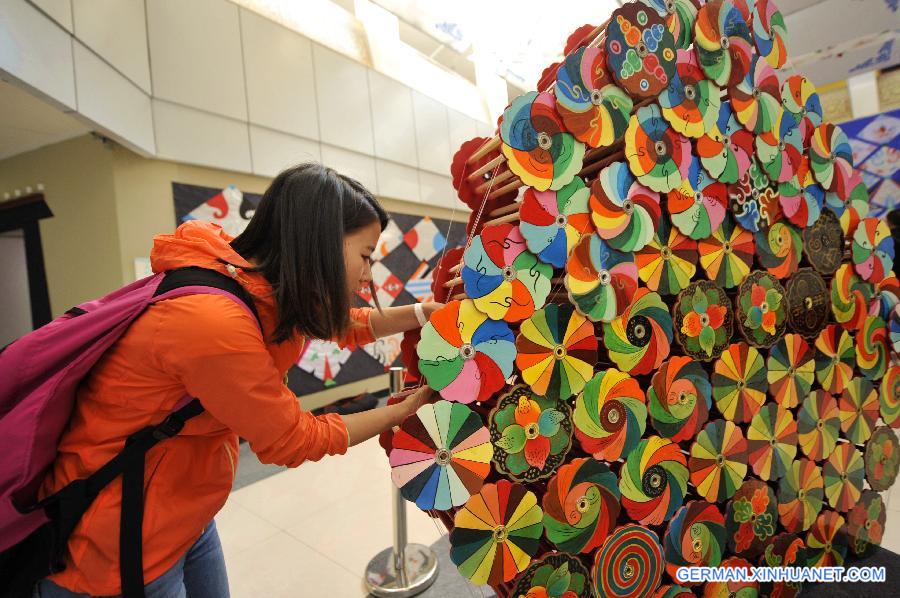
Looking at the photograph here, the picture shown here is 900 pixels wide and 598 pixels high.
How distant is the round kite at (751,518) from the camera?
3.51 ft

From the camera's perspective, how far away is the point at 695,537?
1005 mm

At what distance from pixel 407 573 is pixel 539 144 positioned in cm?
155

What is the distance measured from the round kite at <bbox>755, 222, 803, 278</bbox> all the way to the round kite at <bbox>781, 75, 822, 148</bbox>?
29 centimetres

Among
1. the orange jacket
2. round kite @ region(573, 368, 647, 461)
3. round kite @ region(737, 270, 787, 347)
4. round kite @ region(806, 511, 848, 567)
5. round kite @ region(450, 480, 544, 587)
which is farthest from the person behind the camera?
round kite @ region(806, 511, 848, 567)

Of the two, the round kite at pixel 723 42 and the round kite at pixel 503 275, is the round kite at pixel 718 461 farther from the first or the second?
the round kite at pixel 723 42

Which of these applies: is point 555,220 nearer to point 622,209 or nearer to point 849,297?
point 622,209

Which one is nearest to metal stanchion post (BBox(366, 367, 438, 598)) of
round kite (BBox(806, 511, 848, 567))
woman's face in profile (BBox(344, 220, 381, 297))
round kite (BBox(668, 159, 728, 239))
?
woman's face in profile (BBox(344, 220, 381, 297))

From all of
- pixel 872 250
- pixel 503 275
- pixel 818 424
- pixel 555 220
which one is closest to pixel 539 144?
pixel 555 220

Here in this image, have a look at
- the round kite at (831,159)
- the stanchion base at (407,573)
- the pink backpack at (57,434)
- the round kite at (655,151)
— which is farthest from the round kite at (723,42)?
the stanchion base at (407,573)

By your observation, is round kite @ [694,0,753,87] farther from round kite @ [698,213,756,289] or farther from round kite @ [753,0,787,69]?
round kite @ [698,213,756,289]

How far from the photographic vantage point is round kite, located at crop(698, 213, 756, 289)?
105 cm

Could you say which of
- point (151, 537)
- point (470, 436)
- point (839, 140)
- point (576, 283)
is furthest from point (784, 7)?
point (151, 537)

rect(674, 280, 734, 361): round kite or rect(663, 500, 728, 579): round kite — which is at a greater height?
rect(674, 280, 734, 361): round kite

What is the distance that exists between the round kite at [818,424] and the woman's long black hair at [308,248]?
122 centimetres
